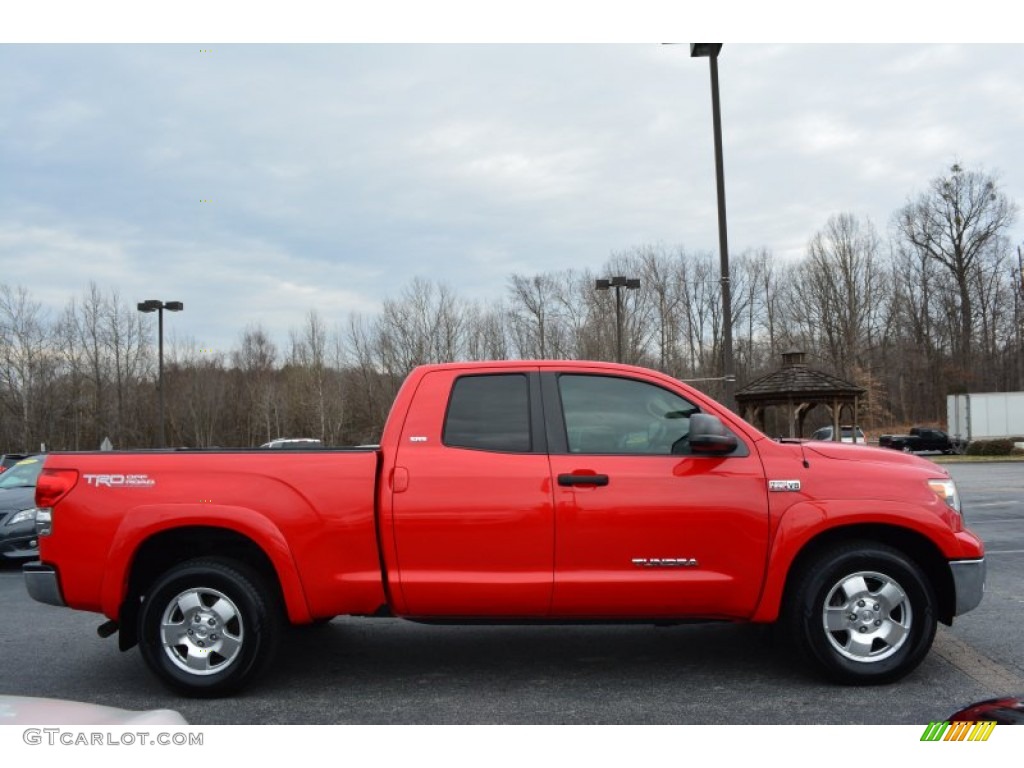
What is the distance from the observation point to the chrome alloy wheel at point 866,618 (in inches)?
196

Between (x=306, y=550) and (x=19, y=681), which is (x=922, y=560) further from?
(x=19, y=681)

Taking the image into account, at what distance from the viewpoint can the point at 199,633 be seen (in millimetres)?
5039

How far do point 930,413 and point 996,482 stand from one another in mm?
50877

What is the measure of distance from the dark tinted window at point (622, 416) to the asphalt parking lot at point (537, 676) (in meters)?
1.42

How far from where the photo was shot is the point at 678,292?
6397 cm

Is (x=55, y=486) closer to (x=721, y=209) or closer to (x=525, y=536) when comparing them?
(x=525, y=536)

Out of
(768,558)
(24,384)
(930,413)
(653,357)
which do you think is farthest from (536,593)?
(930,413)

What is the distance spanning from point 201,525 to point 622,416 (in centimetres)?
257

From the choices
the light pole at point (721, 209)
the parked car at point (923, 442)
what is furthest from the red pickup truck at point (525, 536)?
the parked car at point (923, 442)

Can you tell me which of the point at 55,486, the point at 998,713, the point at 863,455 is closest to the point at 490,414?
the point at 863,455

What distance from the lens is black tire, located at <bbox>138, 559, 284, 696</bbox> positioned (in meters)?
4.99

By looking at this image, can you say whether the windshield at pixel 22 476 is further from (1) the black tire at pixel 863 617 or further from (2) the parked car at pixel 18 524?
(1) the black tire at pixel 863 617

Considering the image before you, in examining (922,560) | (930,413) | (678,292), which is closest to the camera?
(922,560)

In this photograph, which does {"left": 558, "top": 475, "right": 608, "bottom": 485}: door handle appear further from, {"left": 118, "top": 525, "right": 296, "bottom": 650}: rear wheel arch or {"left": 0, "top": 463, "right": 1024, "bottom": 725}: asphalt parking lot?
{"left": 118, "top": 525, "right": 296, "bottom": 650}: rear wheel arch
